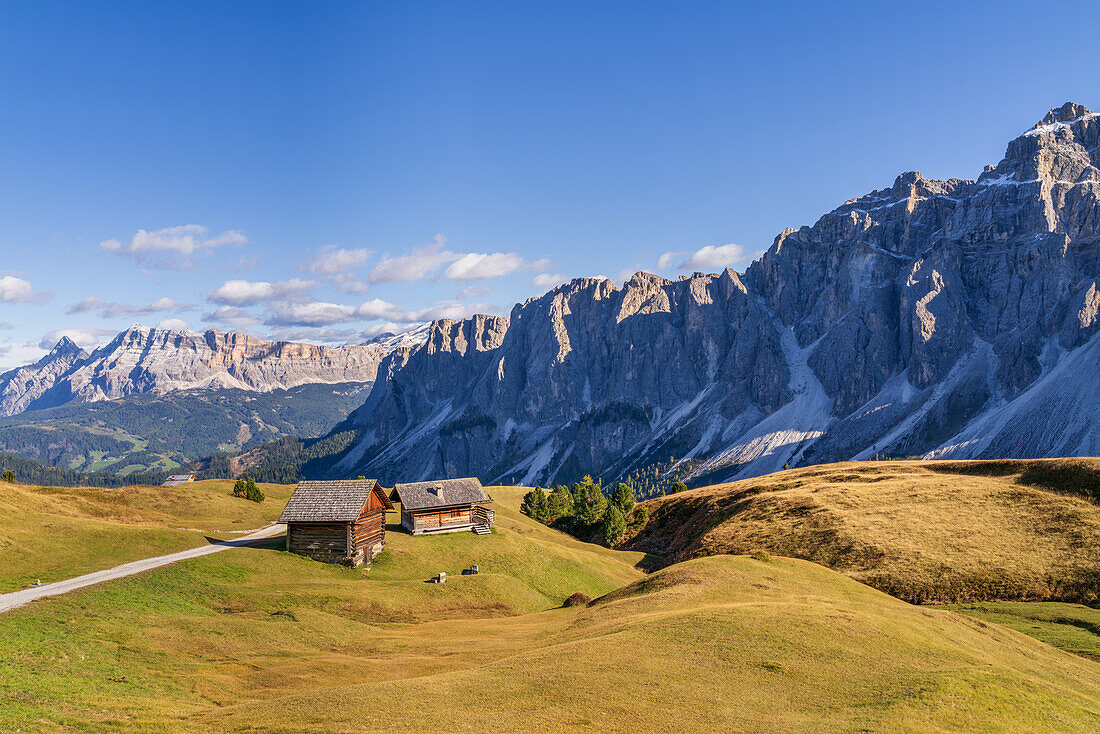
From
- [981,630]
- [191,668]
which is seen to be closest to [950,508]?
[981,630]

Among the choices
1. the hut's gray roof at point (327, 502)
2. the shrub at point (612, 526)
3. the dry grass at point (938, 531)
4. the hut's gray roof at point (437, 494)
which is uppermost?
the hut's gray roof at point (327, 502)

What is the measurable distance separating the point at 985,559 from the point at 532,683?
173 ft

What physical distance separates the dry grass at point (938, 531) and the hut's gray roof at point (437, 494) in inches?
1101

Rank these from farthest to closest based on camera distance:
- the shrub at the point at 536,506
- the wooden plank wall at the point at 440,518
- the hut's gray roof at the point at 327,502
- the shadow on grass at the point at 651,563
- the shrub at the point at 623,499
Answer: the shrub at the point at 536,506
the shrub at the point at 623,499
the shadow on grass at the point at 651,563
the wooden plank wall at the point at 440,518
the hut's gray roof at the point at 327,502

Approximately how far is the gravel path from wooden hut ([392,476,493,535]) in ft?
52.1

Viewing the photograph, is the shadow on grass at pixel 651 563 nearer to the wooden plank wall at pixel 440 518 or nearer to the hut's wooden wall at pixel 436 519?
the hut's wooden wall at pixel 436 519

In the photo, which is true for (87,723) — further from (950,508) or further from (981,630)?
(950,508)

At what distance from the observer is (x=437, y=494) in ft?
239

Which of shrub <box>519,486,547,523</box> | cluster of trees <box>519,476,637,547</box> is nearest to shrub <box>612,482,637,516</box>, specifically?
cluster of trees <box>519,476,637,547</box>

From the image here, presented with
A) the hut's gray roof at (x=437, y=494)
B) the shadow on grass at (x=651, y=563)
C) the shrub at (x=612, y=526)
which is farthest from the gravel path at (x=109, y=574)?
the shrub at (x=612, y=526)

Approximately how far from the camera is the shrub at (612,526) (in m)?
112

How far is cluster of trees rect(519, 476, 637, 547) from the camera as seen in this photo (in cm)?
12181

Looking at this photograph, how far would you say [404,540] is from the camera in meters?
66.2

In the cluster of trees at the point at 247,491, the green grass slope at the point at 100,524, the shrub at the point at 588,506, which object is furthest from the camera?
the shrub at the point at 588,506
